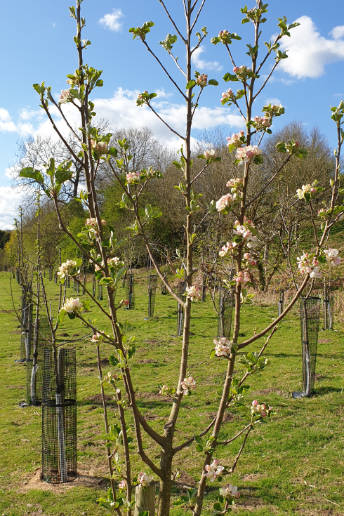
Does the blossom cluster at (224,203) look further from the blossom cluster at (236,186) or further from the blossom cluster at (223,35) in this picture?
the blossom cluster at (223,35)

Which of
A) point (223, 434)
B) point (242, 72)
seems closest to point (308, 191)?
point (242, 72)

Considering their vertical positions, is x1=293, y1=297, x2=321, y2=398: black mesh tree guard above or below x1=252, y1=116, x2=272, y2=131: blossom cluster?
below

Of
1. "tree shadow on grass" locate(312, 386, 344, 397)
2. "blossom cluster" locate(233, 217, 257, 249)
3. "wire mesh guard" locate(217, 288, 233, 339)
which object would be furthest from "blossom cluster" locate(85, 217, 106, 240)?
"wire mesh guard" locate(217, 288, 233, 339)

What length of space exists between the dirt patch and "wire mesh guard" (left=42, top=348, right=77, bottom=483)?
0.18ft

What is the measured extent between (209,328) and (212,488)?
7.96 metres

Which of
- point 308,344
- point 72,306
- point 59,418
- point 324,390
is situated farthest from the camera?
point 324,390

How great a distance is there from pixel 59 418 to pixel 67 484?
2.28 ft

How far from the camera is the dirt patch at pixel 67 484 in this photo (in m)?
4.51

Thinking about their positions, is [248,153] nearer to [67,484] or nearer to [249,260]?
[249,260]

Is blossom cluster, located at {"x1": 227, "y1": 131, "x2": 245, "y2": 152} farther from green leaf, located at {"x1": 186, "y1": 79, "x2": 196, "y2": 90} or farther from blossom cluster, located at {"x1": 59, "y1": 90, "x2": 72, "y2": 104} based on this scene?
blossom cluster, located at {"x1": 59, "y1": 90, "x2": 72, "y2": 104}

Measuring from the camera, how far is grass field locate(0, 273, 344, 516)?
13.6 feet

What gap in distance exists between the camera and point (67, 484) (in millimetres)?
4578

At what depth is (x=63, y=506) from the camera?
4.14 meters

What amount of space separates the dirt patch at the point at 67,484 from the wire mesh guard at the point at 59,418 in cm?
6
